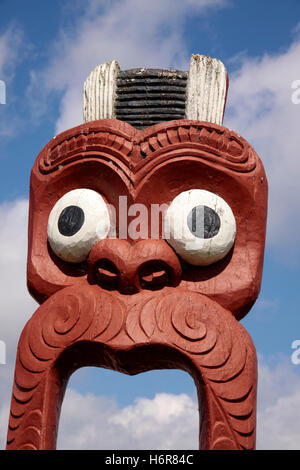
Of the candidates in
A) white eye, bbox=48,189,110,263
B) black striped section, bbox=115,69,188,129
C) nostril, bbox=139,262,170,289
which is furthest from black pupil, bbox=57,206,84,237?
black striped section, bbox=115,69,188,129

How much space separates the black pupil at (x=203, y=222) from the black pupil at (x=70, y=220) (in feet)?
3.23

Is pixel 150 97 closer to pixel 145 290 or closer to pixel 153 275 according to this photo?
pixel 153 275

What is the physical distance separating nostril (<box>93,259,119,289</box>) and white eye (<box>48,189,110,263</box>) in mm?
231

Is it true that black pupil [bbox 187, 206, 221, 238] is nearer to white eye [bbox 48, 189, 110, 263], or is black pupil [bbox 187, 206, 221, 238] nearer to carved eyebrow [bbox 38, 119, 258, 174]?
carved eyebrow [bbox 38, 119, 258, 174]

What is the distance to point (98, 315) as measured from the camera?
5.72m

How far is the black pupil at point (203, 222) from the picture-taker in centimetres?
600

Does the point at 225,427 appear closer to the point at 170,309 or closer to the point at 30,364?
the point at 170,309

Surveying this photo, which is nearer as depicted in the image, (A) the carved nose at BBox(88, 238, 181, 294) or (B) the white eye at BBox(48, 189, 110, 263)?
(A) the carved nose at BBox(88, 238, 181, 294)

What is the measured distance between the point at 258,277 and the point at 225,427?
1431 millimetres

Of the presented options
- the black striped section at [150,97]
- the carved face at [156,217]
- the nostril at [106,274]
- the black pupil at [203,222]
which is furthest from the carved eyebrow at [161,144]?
the nostril at [106,274]

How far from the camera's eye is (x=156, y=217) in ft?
20.2

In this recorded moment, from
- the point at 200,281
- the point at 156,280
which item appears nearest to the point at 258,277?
the point at 200,281

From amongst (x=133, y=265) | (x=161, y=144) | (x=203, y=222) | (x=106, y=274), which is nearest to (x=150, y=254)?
(x=133, y=265)

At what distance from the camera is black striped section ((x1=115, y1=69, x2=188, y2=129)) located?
22.4 ft
